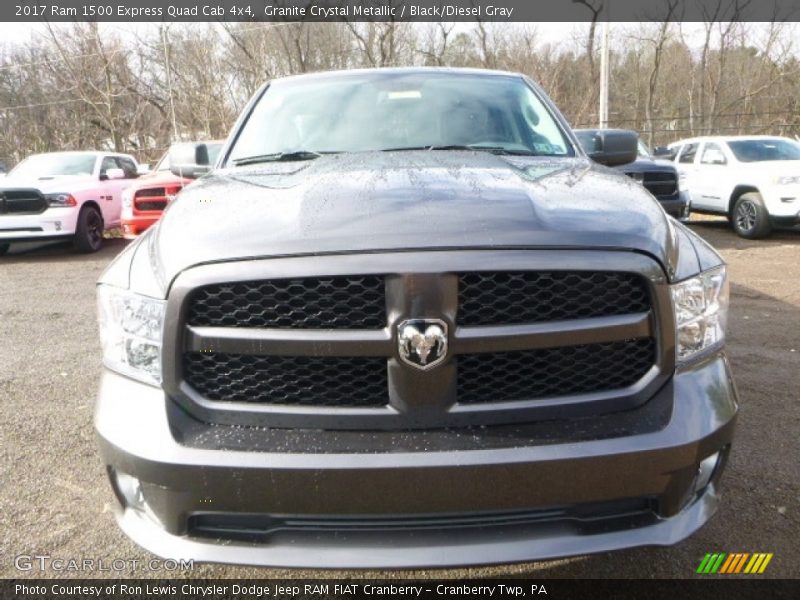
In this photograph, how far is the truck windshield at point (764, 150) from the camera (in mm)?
11086

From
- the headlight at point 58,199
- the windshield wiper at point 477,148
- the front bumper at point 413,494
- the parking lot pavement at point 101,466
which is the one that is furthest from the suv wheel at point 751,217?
the headlight at point 58,199

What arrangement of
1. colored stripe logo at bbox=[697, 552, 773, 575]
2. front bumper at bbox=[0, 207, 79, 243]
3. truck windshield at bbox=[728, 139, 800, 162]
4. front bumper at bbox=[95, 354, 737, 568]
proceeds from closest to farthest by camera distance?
front bumper at bbox=[95, 354, 737, 568]
colored stripe logo at bbox=[697, 552, 773, 575]
front bumper at bbox=[0, 207, 79, 243]
truck windshield at bbox=[728, 139, 800, 162]

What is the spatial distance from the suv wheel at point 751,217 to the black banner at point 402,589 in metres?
9.73

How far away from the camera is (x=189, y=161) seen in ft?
11.2

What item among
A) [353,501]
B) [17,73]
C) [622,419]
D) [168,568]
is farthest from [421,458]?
[17,73]

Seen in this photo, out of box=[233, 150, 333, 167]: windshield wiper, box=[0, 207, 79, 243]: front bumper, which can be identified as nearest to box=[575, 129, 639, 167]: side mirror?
box=[233, 150, 333, 167]: windshield wiper

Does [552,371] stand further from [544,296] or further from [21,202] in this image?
[21,202]

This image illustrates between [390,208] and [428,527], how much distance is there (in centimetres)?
88

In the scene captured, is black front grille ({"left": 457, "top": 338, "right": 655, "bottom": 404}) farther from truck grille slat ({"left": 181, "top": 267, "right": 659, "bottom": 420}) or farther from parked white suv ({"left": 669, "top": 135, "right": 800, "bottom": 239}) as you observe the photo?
parked white suv ({"left": 669, "top": 135, "right": 800, "bottom": 239})

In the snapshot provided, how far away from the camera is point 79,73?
24672 mm

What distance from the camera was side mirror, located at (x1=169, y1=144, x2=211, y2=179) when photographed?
134 inches

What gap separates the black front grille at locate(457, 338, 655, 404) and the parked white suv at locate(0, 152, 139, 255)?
9841 mm

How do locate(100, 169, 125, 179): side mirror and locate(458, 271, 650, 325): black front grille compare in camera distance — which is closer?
locate(458, 271, 650, 325): black front grille

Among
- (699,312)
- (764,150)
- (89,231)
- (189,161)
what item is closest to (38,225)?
(89,231)
